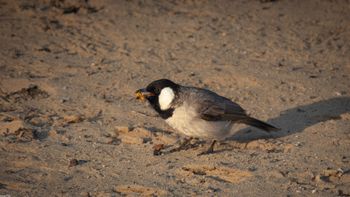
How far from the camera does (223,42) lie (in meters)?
9.71

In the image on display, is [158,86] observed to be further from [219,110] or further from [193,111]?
[219,110]

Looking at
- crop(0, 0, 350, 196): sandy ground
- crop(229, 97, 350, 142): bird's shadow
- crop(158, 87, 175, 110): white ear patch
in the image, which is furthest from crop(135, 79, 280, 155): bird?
crop(229, 97, 350, 142): bird's shadow

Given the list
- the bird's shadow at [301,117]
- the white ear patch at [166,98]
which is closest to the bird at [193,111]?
the white ear patch at [166,98]

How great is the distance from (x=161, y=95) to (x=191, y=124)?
470mm

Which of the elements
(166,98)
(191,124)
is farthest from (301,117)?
(166,98)

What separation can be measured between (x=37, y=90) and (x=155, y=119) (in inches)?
64.8

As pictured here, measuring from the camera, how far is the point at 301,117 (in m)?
7.57

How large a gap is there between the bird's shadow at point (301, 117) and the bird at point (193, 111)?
14.7 inches

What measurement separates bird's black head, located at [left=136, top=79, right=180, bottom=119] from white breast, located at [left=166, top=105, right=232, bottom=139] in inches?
3.7

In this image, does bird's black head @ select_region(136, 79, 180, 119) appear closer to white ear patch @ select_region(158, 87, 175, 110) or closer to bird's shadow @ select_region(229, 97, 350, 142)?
white ear patch @ select_region(158, 87, 175, 110)

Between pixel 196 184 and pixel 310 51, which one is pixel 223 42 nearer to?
pixel 310 51

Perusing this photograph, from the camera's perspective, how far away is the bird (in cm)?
652

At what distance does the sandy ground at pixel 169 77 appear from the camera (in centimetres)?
594

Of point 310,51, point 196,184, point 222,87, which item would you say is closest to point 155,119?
point 222,87
